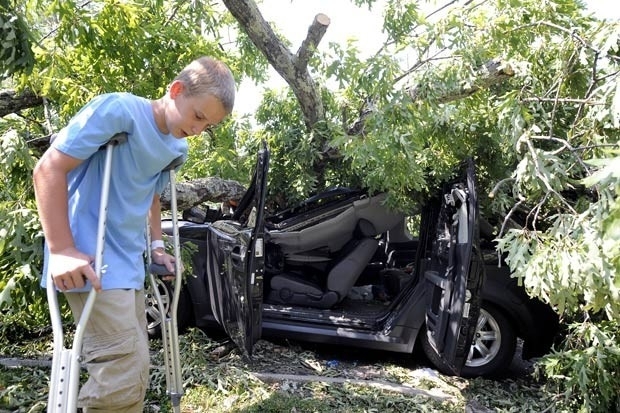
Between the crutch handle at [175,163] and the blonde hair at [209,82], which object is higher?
the blonde hair at [209,82]

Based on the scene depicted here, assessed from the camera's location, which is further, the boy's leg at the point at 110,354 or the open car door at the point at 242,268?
the open car door at the point at 242,268

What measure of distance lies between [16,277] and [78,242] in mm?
1501

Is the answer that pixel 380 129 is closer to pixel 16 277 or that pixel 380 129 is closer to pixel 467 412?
pixel 467 412

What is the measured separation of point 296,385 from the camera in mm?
4168

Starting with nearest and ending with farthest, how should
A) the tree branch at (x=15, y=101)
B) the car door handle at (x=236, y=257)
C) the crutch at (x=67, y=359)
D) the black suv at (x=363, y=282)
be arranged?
the crutch at (x=67, y=359)
the black suv at (x=363, y=282)
the car door handle at (x=236, y=257)
the tree branch at (x=15, y=101)

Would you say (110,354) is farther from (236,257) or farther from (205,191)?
(205,191)

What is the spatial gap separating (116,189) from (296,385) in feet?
8.66

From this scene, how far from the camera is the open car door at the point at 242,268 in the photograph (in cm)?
412

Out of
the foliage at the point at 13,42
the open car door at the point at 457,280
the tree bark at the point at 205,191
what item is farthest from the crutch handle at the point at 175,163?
the tree bark at the point at 205,191

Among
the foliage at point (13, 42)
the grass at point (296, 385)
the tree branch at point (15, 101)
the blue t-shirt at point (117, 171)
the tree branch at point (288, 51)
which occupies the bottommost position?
the grass at point (296, 385)

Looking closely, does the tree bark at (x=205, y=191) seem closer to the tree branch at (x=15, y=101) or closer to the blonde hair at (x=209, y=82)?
the tree branch at (x=15, y=101)

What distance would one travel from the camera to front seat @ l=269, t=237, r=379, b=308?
5277 millimetres

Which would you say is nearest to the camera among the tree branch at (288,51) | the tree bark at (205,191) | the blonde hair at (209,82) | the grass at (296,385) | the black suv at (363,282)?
Result: the blonde hair at (209,82)

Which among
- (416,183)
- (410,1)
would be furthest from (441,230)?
(410,1)
